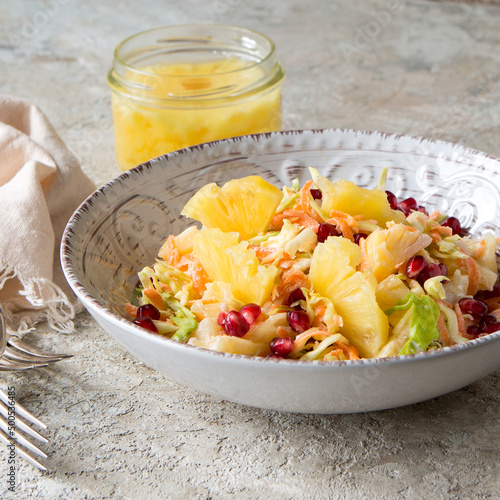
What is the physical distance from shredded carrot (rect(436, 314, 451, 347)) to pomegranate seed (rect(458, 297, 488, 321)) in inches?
5.9

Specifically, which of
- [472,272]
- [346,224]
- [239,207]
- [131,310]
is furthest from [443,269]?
[131,310]

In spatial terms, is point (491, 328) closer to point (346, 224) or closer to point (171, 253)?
point (346, 224)

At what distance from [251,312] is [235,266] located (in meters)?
0.16

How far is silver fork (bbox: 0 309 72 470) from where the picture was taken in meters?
1.81

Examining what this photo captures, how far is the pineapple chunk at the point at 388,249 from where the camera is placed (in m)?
1.98

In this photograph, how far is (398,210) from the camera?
2350 mm

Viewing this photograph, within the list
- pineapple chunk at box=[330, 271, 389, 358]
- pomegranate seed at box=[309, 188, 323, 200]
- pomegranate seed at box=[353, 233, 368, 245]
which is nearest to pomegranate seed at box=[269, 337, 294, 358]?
pineapple chunk at box=[330, 271, 389, 358]

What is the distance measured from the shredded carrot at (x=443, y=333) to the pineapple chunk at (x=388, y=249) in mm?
205

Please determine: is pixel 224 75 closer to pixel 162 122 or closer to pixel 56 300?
pixel 162 122

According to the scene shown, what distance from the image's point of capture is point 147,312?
6.88 ft

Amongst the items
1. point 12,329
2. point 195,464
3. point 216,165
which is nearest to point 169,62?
point 216,165

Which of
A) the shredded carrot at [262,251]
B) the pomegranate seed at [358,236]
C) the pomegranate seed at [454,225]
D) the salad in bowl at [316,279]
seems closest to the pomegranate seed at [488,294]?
the salad in bowl at [316,279]

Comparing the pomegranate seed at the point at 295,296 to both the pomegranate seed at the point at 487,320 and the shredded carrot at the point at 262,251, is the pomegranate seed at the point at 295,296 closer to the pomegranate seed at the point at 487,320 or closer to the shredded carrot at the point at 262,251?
the shredded carrot at the point at 262,251

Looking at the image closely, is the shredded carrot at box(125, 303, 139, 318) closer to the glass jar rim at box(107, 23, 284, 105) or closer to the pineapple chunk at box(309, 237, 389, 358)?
the pineapple chunk at box(309, 237, 389, 358)
